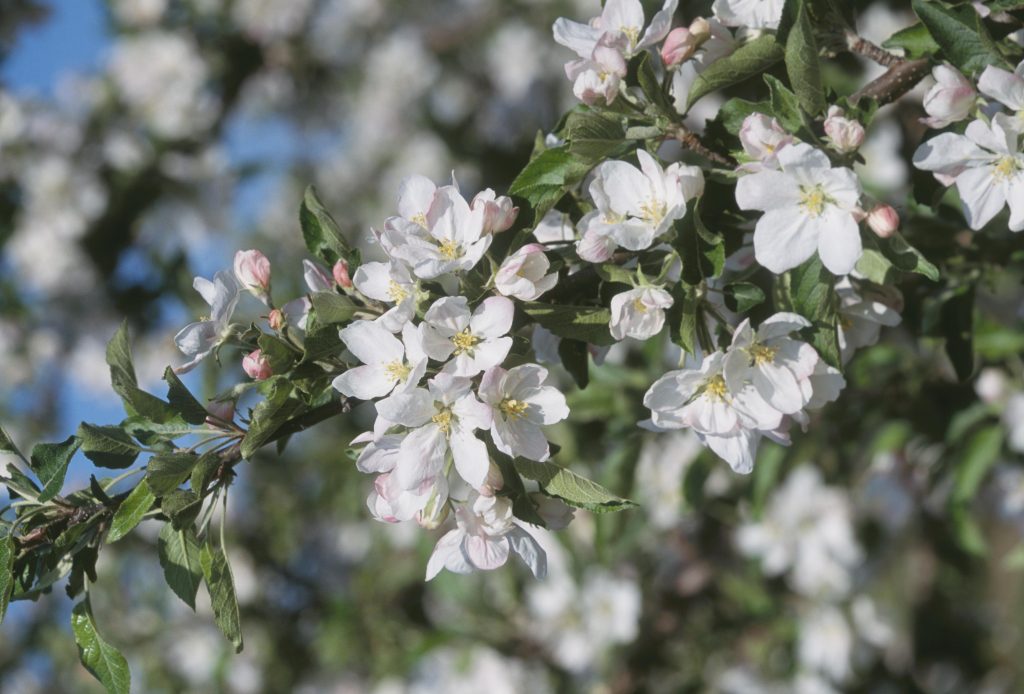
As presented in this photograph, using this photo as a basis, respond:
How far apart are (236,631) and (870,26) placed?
10.2ft

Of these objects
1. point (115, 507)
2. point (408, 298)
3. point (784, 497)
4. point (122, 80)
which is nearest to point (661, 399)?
point (408, 298)

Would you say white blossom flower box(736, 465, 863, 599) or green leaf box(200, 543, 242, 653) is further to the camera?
white blossom flower box(736, 465, 863, 599)

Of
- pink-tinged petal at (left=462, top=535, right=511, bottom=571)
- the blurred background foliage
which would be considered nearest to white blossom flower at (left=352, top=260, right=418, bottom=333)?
pink-tinged petal at (left=462, top=535, right=511, bottom=571)

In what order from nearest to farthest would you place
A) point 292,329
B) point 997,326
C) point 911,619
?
1. point 292,329
2. point 997,326
3. point 911,619

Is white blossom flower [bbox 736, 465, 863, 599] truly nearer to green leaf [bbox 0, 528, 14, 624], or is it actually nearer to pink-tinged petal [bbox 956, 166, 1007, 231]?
pink-tinged petal [bbox 956, 166, 1007, 231]

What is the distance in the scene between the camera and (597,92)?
1.08 meters

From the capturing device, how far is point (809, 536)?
2846 millimetres

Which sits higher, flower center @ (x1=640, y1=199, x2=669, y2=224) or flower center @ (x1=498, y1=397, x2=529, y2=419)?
flower center @ (x1=640, y1=199, x2=669, y2=224)

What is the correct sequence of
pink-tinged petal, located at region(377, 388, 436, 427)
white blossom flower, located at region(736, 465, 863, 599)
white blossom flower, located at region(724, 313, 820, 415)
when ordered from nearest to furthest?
1. pink-tinged petal, located at region(377, 388, 436, 427)
2. white blossom flower, located at region(724, 313, 820, 415)
3. white blossom flower, located at region(736, 465, 863, 599)

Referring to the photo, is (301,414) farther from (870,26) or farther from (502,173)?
(870,26)

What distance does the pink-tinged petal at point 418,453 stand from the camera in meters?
0.98

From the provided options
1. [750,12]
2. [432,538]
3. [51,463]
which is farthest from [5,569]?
[432,538]

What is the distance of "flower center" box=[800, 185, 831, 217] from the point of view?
993 mm

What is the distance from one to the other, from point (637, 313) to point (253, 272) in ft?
1.33
